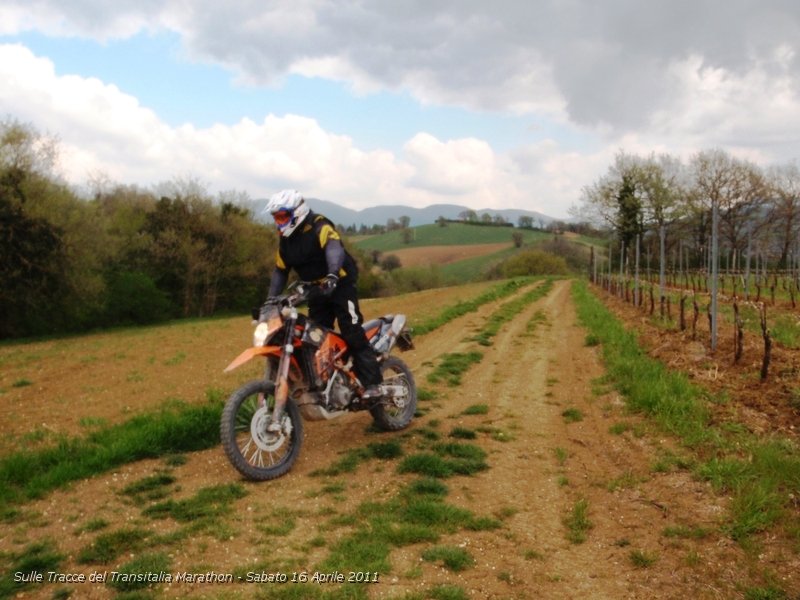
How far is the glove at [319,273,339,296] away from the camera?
18.3 ft

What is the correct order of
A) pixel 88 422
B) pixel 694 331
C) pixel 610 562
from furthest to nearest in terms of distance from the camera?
1. pixel 694 331
2. pixel 88 422
3. pixel 610 562

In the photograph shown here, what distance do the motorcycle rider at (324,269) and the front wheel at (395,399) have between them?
1.08 ft

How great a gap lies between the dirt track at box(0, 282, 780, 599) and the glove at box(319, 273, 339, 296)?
1.70m

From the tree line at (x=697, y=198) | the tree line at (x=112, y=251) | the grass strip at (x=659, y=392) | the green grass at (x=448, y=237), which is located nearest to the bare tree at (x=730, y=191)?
the tree line at (x=697, y=198)

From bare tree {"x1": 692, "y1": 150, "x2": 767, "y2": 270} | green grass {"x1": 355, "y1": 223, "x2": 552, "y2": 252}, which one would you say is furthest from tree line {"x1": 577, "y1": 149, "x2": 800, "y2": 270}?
green grass {"x1": 355, "y1": 223, "x2": 552, "y2": 252}

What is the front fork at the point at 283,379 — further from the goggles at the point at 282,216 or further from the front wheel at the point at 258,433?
the goggles at the point at 282,216

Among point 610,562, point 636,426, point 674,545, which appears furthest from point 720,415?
point 610,562

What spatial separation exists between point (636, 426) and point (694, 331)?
5.59 metres

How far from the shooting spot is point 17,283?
1118 inches

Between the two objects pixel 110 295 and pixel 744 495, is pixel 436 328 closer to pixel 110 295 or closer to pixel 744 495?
pixel 744 495

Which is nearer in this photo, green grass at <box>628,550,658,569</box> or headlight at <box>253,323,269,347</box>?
green grass at <box>628,550,658,569</box>

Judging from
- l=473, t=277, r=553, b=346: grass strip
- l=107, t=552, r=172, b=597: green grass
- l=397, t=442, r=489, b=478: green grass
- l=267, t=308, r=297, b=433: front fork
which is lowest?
l=107, t=552, r=172, b=597: green grass

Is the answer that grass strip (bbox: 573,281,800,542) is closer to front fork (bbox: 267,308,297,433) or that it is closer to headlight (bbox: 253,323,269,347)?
front fork (bbox: 267,308,297,433)

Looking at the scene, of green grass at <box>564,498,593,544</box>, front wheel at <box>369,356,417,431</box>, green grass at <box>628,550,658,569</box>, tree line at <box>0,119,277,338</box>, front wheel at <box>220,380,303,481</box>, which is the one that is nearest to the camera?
green grass at <box>628,550,658,569</box>
